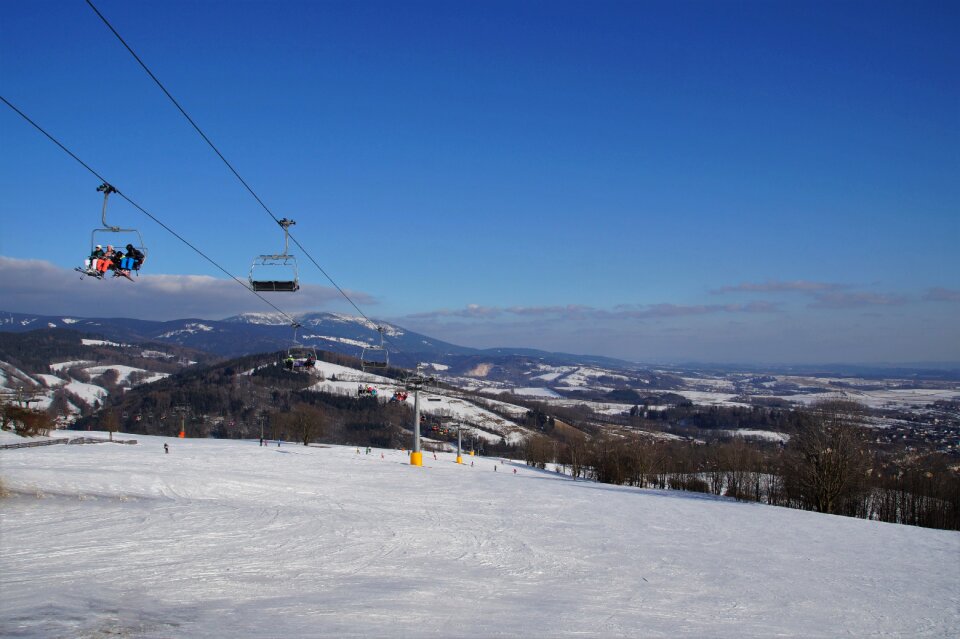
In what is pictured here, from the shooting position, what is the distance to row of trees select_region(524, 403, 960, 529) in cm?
3847

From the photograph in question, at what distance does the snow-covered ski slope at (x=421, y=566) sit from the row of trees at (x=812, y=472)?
597 inches

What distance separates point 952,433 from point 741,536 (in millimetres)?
137748

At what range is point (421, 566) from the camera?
41.9 ft

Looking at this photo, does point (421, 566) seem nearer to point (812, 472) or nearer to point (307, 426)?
point (812, 472)

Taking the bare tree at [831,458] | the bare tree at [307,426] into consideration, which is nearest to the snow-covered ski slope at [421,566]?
the bare tree at [831,458]

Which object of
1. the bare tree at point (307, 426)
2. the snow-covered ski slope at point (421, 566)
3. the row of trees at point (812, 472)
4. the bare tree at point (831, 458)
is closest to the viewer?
the snow-covered ski slope at point (421, 566)

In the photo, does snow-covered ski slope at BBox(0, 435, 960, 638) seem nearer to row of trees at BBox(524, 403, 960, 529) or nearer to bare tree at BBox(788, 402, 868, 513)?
bare tree at BBox(788, 402, 868, 513)

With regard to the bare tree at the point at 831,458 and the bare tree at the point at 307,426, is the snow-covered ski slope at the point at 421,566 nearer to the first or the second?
the bare tree at the point at 831,458

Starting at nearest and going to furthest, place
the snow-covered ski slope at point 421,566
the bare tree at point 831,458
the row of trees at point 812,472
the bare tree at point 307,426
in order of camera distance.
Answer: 1. the snow-covered ski slope at point 421,566
2. the bare tree at point 831,458
3. the row of trees at point 812,472
4. the bare tree at point 307,426

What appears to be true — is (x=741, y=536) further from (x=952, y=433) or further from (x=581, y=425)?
(x=581, y=425)

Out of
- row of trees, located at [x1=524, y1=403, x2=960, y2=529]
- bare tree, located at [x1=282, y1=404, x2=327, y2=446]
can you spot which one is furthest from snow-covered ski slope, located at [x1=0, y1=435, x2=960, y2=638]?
bare tree, located at [x1=282, y1=404, x2=327, y2=446]

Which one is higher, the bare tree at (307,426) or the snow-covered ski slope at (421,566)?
the snow-covered ski slope at (421,566)

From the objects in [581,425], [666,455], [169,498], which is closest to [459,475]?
[169,498]

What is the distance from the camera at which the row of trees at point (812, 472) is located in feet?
126
